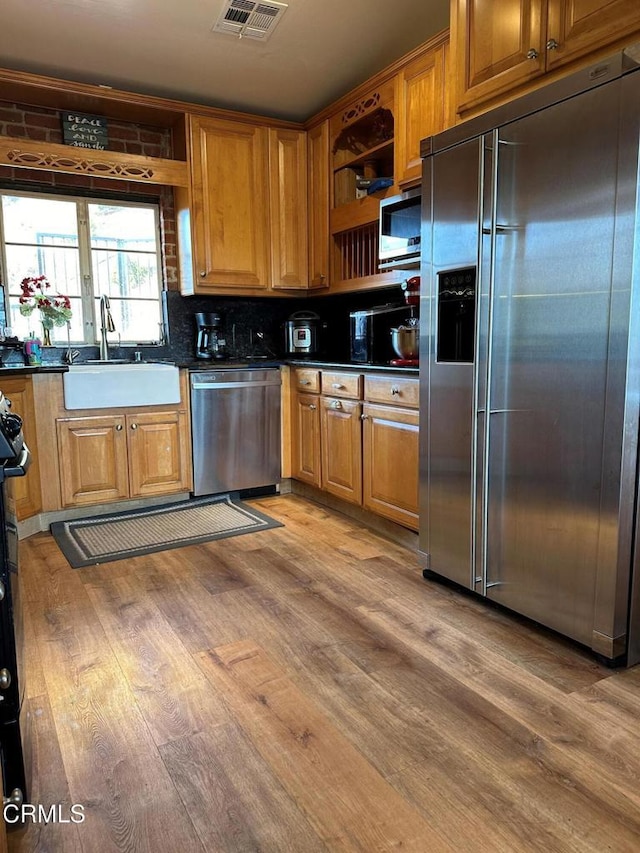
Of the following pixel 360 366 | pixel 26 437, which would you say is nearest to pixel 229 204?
pixel 360 366

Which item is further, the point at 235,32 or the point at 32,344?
the point at 32,344

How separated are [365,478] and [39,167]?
2567 millimetres

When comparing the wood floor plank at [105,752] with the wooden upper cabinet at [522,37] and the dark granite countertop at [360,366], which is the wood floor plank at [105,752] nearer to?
the dark granite countertop at [360,366]

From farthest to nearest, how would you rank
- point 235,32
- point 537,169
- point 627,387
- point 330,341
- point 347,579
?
point 330,341, point 235,32, point 347,579, point 537,169, point 627,387

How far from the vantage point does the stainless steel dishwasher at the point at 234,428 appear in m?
3.68

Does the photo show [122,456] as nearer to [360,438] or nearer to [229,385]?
[229,385]

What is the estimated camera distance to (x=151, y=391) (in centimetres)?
351

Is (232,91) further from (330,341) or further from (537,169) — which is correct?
(537,169)

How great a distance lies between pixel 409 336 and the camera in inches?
118

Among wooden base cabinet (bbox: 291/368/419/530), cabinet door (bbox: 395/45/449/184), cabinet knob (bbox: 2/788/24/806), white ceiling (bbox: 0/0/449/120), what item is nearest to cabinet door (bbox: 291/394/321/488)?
wooden base cabinet (bbox: 291/368/419/530)

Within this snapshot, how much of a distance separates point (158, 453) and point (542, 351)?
2431mm

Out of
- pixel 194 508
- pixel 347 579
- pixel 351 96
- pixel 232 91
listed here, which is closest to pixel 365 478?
pixel 347 579

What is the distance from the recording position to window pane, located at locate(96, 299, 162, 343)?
13.0 feet

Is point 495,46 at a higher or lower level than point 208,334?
higher
